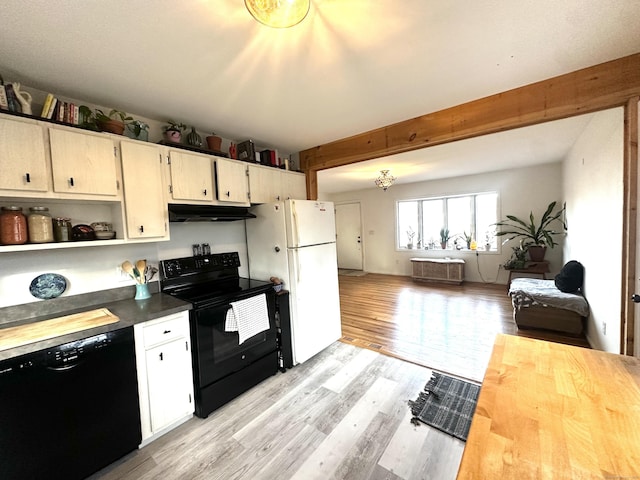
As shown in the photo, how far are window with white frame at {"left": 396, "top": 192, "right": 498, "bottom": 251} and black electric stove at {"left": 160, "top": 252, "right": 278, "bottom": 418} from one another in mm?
4958

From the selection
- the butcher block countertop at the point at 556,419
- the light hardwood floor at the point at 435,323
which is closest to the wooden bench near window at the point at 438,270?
the light hardwood floor at the point at 435,323

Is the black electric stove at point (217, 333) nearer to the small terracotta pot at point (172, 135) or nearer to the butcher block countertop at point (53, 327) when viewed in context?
the butcher block countertop at point (53, 327)

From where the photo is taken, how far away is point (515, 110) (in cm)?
196

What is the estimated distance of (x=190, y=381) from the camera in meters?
1.91

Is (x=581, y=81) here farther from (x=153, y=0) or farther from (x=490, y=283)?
(x=490, y=283)

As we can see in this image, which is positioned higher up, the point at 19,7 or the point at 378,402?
the point at 19,7

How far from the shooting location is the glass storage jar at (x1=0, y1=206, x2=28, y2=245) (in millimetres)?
1489

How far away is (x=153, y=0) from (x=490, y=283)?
6.46m

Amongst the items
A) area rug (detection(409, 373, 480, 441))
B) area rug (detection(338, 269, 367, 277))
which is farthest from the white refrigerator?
area rug (detection(338, 269, 367, 277))

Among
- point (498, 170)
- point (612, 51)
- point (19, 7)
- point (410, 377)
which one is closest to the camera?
point (19, 7)

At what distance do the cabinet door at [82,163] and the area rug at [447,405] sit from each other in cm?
269

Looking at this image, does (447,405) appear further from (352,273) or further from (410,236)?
(352,273)

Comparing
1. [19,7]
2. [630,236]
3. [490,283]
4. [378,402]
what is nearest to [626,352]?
[630,236]

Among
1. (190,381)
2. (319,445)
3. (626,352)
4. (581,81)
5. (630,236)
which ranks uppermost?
(581,81)
